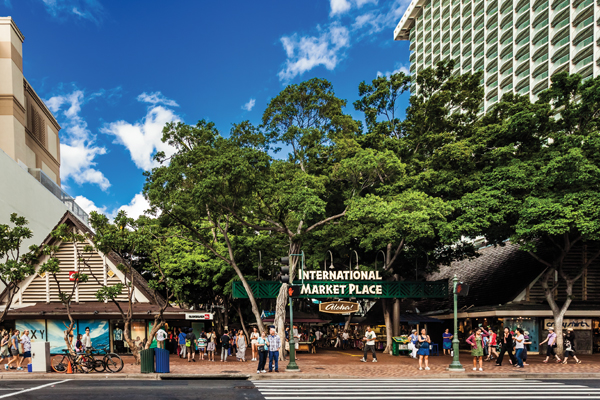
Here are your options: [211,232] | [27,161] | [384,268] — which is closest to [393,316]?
[384,268]

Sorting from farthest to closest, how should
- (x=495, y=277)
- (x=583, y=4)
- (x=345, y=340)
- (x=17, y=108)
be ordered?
1. (x=583, y=4)
2. (x=17, y=108)
3. (x=345, y=340)
4. (x=495, y=277)

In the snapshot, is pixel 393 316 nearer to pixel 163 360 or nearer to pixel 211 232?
pixel 211 232

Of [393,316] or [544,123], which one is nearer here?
[544,123]

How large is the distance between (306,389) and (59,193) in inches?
1506

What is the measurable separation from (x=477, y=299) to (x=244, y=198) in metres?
16.9

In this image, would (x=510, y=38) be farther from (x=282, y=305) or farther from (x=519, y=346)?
(x=282, y=305)

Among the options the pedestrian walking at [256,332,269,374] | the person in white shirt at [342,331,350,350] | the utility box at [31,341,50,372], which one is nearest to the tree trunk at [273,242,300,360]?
the pedestrian walking at [256,332,269,374]

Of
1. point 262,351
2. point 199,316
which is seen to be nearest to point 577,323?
point 262,351

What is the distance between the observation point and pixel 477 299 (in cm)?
3253

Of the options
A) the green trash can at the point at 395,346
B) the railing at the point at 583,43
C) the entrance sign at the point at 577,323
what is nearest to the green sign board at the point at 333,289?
the green trash can at the point at 395,346

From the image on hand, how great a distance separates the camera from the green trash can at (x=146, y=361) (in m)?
18.4

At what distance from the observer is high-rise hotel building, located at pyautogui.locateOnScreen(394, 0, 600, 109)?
63.8 metres

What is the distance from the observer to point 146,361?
60.3 feet

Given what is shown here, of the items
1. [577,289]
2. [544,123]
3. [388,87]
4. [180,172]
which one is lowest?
[577,289]
